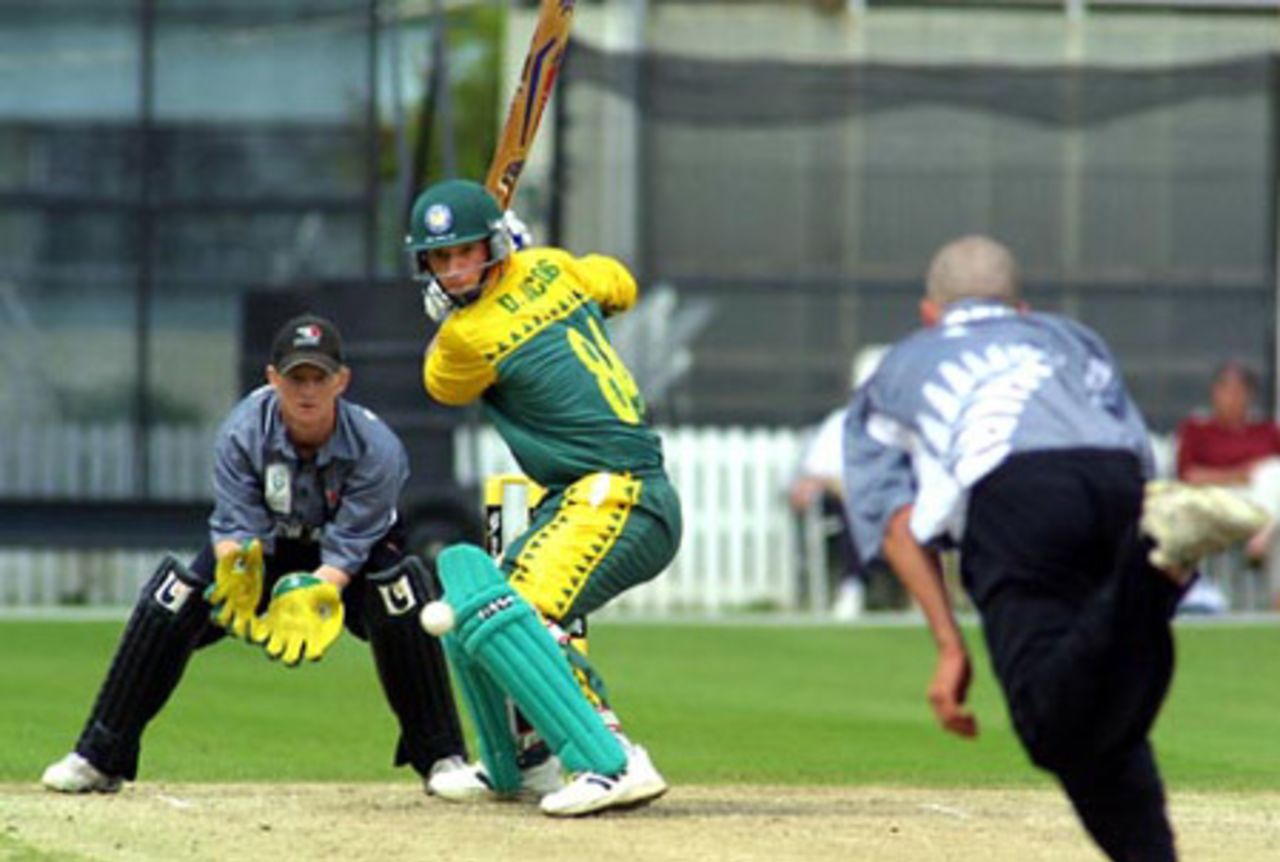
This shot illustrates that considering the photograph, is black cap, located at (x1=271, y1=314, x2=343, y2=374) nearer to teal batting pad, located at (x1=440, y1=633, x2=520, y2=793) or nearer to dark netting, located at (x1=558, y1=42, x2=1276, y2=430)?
teal batting pad, located at (x1=440, y1=633, x2=520, y2=793)

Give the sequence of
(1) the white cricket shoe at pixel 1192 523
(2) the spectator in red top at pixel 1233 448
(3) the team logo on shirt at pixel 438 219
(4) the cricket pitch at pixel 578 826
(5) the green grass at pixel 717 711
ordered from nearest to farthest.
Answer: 1. (1) the white cricket shoe at pixel 1192 523
2. (4) the cricket pitch at pixel 578 826
3. (3) the team logo on shirt at pixel 438 219
4. (5) the green grass at pixel 717 711
5. (2) the spectator in red top at pixel 1233 448

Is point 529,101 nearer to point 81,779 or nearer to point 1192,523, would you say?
point 81,779

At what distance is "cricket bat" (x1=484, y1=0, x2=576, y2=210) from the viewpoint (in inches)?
473

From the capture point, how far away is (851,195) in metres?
23.7

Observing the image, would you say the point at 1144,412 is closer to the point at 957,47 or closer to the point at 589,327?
the point at 957,47

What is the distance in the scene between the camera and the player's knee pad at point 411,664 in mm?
11031

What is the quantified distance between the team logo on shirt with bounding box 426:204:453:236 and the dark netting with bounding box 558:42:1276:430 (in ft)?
42.0

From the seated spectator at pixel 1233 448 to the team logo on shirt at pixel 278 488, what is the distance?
11879 mm

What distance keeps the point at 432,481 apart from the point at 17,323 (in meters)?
2.95

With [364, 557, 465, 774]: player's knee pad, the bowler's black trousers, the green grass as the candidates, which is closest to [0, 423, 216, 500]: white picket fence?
the green grass

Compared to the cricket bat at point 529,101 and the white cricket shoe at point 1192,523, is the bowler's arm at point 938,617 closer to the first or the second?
the white cricket shoe at point 1192,523

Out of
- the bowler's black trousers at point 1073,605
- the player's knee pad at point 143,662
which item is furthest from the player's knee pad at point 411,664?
the bowler's black trousers at point 1073,605

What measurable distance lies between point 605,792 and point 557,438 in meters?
1.09

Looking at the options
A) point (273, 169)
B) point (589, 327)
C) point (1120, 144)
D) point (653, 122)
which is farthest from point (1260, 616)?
point (589, 327)
